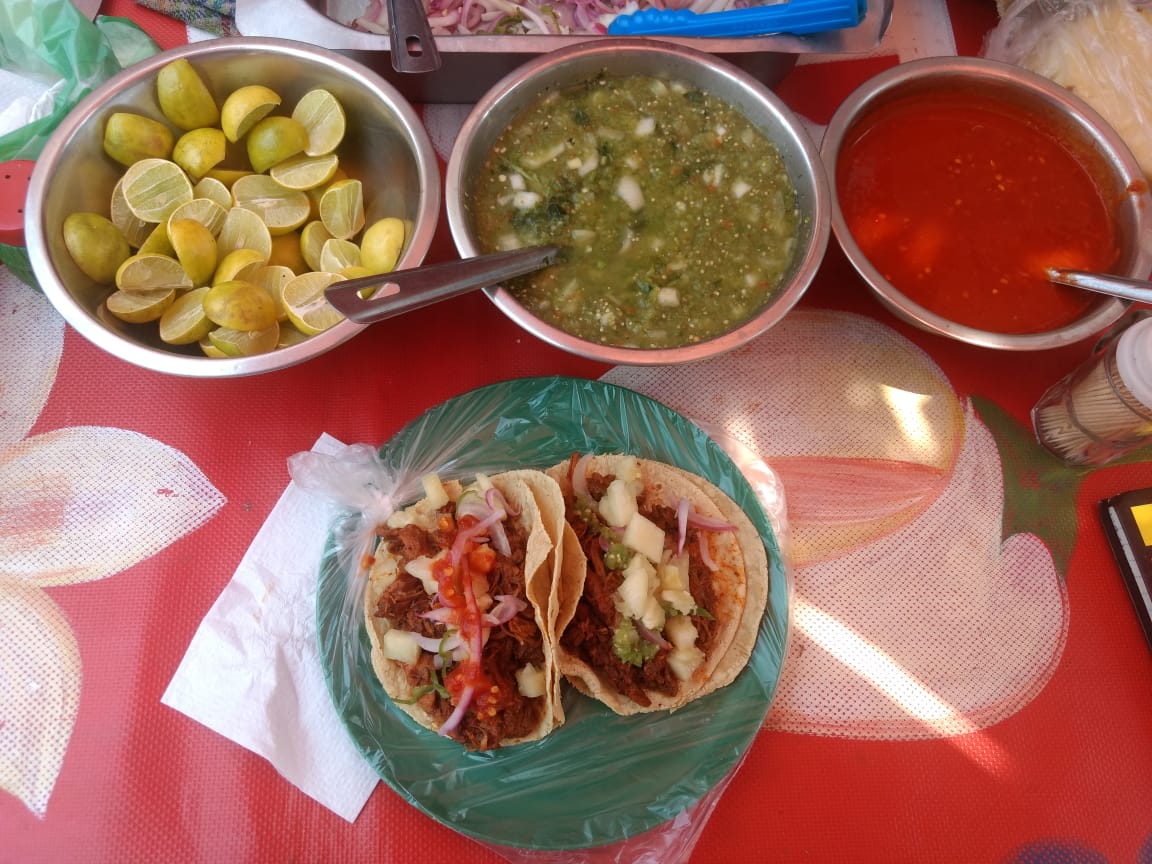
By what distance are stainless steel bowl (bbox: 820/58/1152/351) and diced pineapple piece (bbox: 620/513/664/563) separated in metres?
0.78

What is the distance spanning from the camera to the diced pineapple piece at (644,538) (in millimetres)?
1561

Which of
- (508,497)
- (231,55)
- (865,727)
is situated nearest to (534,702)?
(508,497)

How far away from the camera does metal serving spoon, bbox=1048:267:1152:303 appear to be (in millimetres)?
1583

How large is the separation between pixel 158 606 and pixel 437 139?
146 cm

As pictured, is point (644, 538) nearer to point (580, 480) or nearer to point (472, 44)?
point (580, 480)

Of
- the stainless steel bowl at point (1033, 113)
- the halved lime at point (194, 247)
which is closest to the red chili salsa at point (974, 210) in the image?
the stainless steel bowl at point (1033, 113)

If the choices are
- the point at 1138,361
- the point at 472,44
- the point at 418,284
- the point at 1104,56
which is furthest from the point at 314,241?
the point at 1104,56

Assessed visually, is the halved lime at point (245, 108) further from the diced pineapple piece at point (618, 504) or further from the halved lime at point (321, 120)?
the diced pineapple piece at point (618, 504)

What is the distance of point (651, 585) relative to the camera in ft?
5.03

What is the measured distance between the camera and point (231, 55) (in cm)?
169

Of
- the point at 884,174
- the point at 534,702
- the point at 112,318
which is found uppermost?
the point at 884,174

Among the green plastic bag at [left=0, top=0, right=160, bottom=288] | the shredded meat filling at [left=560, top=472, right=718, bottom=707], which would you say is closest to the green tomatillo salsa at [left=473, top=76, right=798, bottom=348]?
the shredded meat filling at [left=560, top=472, right=718, bottom=707]

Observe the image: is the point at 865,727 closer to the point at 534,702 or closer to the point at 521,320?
the point at 534,702

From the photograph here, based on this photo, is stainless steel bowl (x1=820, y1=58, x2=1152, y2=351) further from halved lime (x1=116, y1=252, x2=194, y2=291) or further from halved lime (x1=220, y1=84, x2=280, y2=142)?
halved lime (x1=116, y1=252, x2=194, y2=291)
